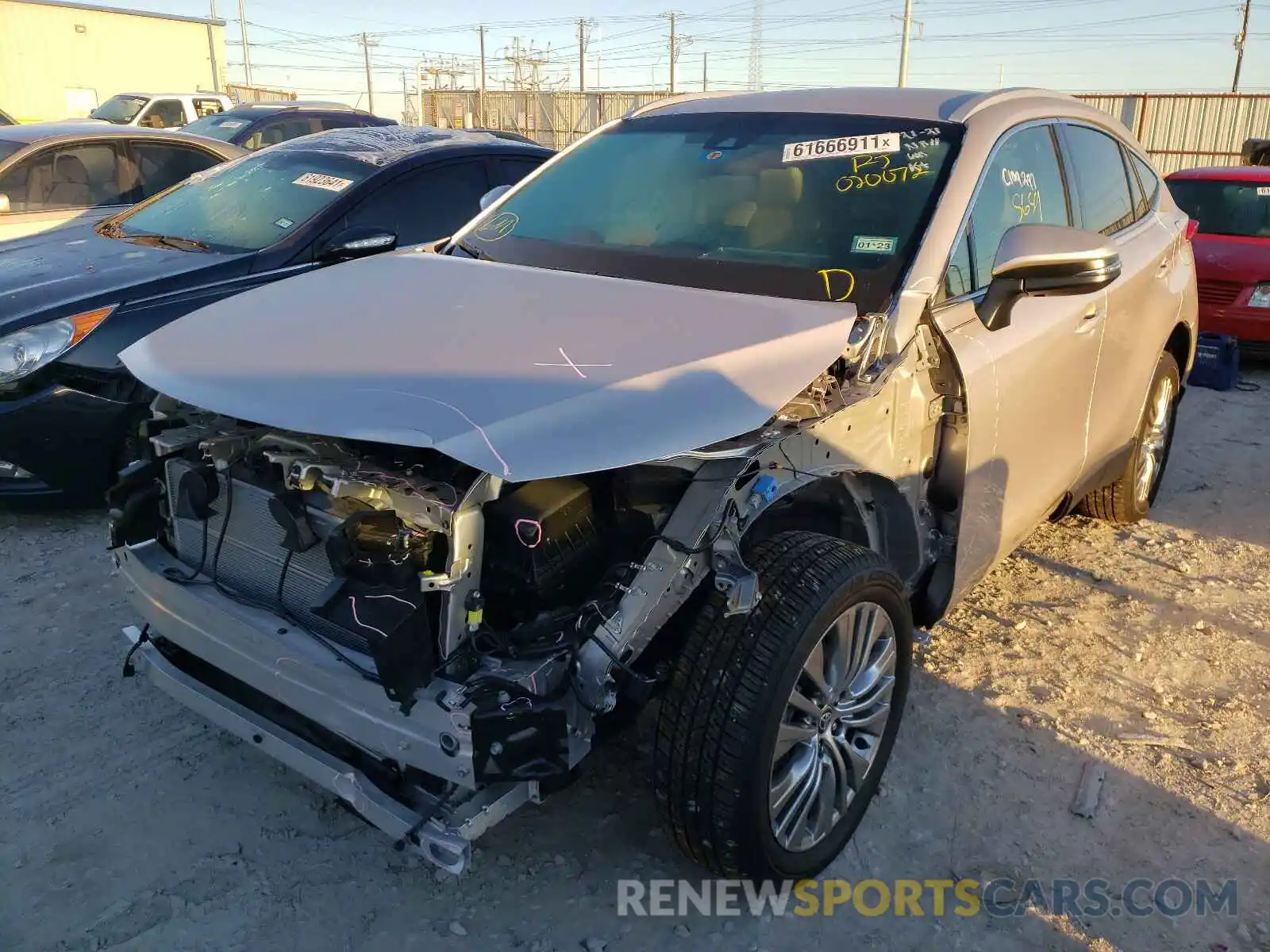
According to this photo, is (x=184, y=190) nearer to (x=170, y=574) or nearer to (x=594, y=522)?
(x=170, y=574)

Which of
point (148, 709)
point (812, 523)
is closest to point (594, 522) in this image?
point (812, 523)

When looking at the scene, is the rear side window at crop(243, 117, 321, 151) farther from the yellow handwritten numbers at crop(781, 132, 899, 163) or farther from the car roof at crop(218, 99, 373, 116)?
the yellow handwritten numbers at crop(781, 132, 899, 163)

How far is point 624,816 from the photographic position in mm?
2834

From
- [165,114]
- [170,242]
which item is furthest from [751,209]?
[165,114]

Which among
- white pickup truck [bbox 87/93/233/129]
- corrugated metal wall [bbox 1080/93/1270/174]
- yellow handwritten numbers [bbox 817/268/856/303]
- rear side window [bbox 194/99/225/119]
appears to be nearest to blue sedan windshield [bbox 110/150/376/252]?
yellow handwritten numbers [bbox 817/268/856/303]

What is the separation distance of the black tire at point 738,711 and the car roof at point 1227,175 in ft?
28.2

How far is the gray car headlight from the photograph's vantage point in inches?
167

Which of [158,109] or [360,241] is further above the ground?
[158,109]

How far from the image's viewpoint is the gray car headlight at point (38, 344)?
424 cm

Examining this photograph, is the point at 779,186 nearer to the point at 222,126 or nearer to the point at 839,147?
the point at 839,147

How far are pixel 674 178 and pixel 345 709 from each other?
217 cm

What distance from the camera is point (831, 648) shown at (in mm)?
2525

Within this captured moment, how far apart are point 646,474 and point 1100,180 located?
9.25 ft

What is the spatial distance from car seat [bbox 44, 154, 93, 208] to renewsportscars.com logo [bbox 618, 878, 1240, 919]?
6.77 metres
